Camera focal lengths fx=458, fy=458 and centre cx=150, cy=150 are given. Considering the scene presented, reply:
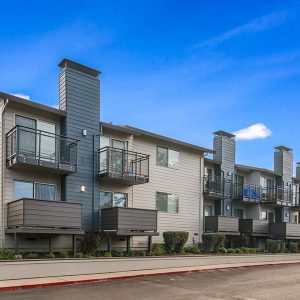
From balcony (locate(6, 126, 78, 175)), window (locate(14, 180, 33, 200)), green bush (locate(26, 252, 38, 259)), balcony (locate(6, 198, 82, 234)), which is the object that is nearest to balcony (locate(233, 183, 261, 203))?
balcony (locate(6, 126, 78, 175))

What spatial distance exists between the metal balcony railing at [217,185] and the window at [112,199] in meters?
6.85

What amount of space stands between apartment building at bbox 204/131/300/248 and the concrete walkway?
338 cm

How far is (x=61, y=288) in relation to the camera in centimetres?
1317

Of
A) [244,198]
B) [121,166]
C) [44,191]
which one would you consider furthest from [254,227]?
[44,191]

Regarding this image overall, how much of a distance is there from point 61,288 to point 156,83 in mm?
10870

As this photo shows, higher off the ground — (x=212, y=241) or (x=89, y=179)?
(x=89, y=179)

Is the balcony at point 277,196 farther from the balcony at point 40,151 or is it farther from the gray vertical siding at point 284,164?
the balcony at point 40,151

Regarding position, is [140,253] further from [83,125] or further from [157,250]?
[83,125]

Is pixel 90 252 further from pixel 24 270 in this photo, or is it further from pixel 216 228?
pixel 216 228

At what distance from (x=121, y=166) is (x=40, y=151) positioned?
413 centimetres

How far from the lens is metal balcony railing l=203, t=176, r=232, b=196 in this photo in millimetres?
27312

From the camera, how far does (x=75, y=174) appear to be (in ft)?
63.9

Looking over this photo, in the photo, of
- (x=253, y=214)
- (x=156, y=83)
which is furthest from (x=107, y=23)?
(x=253, y=214)

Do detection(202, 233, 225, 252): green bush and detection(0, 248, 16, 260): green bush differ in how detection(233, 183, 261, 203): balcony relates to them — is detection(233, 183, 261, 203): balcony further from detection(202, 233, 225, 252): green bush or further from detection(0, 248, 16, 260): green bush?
detection(0, 248, 16, 260): green bush
